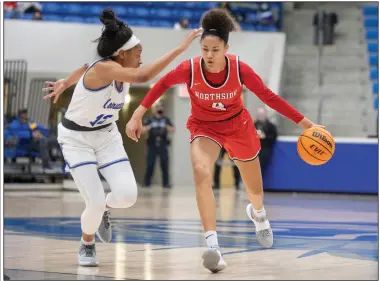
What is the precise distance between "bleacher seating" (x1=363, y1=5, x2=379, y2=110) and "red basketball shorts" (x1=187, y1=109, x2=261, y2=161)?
42.1ft

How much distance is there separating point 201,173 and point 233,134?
0.71 metres

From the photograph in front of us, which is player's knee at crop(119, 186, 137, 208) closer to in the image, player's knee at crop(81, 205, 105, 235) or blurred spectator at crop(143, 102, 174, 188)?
player's knee at crop(81, 205, 105, 235)

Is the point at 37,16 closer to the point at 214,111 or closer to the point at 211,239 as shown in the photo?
the point at 214,111

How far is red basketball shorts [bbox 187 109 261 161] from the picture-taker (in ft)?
22.3

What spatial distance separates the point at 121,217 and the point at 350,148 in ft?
24.3

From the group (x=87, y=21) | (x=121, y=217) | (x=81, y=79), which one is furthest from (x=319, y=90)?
(x=81, y=79)

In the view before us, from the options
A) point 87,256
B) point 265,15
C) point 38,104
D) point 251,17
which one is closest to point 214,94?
point 87,256

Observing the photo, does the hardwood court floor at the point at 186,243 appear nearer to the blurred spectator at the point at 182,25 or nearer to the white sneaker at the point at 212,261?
the white sneaker at the point at 212,261

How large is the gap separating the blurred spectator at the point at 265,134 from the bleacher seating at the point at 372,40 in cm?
337

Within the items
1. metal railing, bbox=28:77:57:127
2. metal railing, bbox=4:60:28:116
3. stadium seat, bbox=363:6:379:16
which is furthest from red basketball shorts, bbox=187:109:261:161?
stadium seat, bbox=363:6:379:16

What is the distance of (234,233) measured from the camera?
8680 millimetres

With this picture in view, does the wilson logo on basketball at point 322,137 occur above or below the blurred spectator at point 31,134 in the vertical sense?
above

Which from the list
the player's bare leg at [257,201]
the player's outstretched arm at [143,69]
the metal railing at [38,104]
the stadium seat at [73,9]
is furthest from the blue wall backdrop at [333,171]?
the player's outstretched arm at [143,69]

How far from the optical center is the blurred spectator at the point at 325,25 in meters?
20.3
